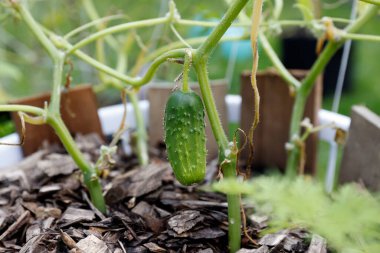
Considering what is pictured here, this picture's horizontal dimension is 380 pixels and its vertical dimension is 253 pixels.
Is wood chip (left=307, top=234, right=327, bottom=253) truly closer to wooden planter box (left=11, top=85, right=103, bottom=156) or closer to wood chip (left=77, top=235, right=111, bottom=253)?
wood chip (left=77, top=235, right=111, bottom=253)

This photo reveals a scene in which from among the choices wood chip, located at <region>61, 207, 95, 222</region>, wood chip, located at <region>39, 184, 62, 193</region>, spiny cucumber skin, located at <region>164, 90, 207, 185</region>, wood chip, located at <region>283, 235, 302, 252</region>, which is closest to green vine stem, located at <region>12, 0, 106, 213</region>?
wood chip, located at <region>61, 207, 95, 222</region>

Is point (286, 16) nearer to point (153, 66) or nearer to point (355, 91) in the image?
point (355, 91)

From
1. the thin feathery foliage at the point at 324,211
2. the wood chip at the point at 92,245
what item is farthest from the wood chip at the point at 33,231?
the thin feathery foliage at the point at 324,211

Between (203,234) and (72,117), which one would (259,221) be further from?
(72,117)

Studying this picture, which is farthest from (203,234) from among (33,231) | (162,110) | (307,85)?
(162,110)

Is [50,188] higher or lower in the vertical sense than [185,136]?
lower

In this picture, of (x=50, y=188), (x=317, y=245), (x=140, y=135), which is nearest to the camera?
(x=317, y=245)

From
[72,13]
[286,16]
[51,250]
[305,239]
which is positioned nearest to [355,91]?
[286,16]
